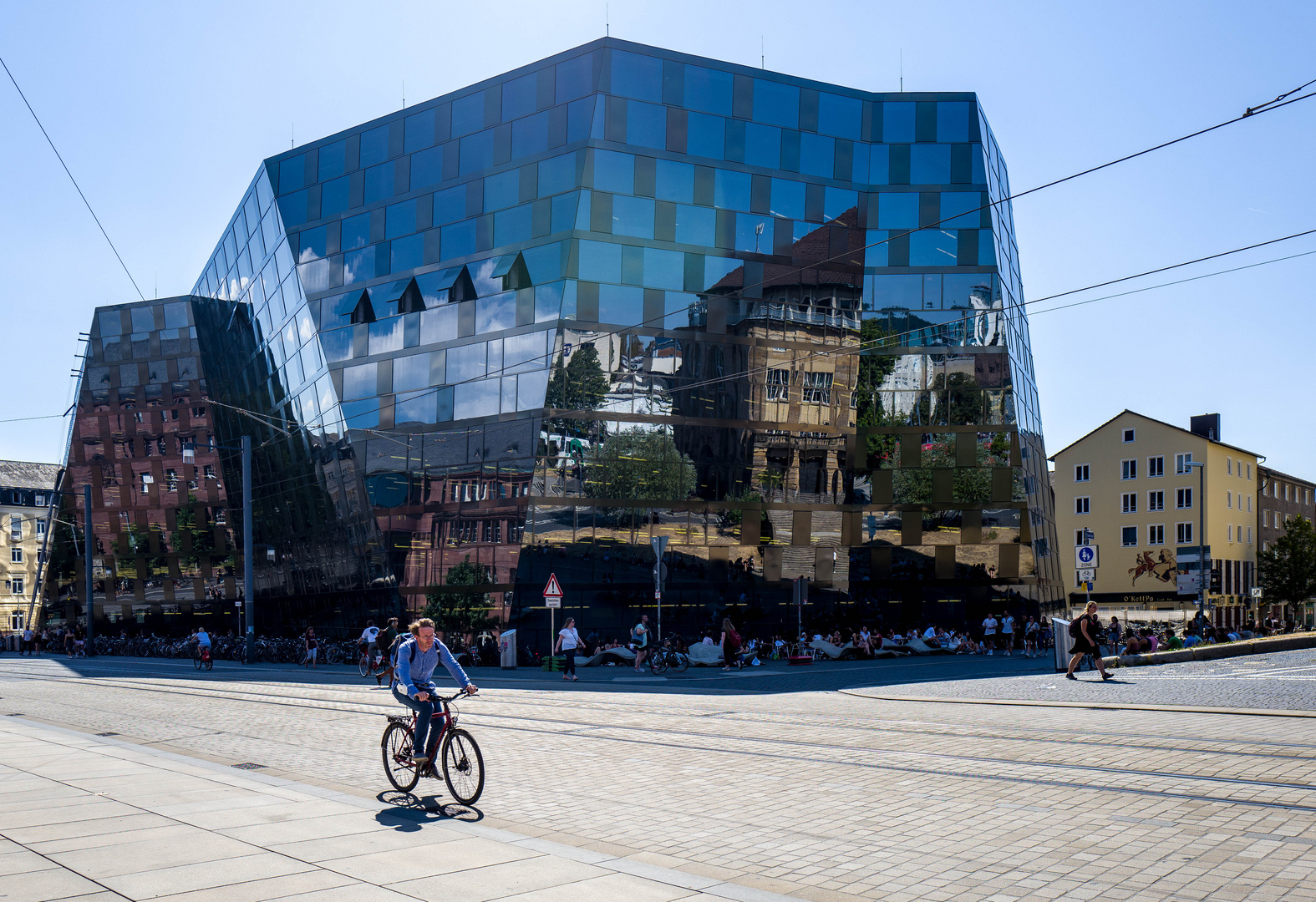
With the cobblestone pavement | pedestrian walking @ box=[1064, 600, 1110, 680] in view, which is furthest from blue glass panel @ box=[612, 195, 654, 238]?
pedestrian walking @ box=[1064, 600, 1110, 680]

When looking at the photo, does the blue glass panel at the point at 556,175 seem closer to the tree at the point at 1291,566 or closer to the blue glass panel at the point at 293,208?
the blue glass panel at the point at 293,208

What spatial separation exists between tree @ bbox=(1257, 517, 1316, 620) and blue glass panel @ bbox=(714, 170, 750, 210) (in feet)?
185

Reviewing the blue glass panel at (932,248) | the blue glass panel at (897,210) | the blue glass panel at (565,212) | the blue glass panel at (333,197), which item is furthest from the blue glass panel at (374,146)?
the blue glass panel at (932,248)

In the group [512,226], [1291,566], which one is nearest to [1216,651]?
[512,226]

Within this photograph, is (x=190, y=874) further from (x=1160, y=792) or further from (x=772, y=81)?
(x=772, y=81)

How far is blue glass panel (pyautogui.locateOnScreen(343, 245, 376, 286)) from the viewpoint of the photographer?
38438 millimetres

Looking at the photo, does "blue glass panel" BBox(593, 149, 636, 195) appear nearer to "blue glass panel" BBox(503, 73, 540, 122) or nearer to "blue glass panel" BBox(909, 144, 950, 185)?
"blue glass panel" BBox(503, 73, 540, 122)

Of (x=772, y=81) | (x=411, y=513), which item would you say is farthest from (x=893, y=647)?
(x=772, y=81)

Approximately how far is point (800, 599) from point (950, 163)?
750 inches

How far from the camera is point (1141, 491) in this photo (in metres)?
69.2

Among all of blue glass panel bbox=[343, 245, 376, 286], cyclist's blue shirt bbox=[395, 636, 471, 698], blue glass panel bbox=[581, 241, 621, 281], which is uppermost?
blue glass panel bbox=[343, 245, 376, 286]

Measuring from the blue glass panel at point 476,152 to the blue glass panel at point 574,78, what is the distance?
2.90 meters

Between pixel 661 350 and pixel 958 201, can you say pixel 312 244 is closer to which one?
pixel 661 350

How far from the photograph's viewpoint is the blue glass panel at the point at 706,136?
36531 millimetres
